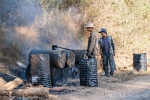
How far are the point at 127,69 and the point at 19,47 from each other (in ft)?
15.6

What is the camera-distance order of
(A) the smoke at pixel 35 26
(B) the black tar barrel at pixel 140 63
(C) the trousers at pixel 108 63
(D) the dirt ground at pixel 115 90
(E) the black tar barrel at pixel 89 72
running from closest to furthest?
(D) the dirt ground at pixel 115 90
(E) the black tar barrel at pixel 89 72
(C) the trousers at pixel 108 63
(A) the smoke at pixel 35 26
(B) the black tar barrel at pixel 140 63

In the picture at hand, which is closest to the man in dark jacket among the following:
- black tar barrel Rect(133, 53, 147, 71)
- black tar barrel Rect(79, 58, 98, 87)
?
black tar barrel Rect(133, 53, 147, 71)

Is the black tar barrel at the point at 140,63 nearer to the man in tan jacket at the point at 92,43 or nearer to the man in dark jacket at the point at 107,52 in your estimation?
the man in dark jacket at the point at 107,52

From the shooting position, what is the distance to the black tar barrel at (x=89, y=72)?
28.4 feet

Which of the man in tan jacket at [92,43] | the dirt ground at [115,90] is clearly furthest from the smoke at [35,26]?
the dirt ground at [115,90]

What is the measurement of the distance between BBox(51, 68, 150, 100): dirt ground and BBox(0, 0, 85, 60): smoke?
3.45 meters

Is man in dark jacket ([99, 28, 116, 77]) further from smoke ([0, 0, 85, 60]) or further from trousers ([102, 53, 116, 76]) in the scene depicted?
smoke ([0, 0, 85, 60])

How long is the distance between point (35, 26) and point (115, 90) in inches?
243

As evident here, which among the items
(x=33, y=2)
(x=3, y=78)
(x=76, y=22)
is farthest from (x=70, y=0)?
(x=3, y=78)

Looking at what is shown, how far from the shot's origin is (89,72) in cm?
867

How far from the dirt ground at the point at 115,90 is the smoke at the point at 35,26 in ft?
11.3

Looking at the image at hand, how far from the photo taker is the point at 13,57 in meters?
11.2

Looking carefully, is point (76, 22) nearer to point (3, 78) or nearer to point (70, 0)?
point (70, 0)

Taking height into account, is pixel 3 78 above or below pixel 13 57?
Answer: below
